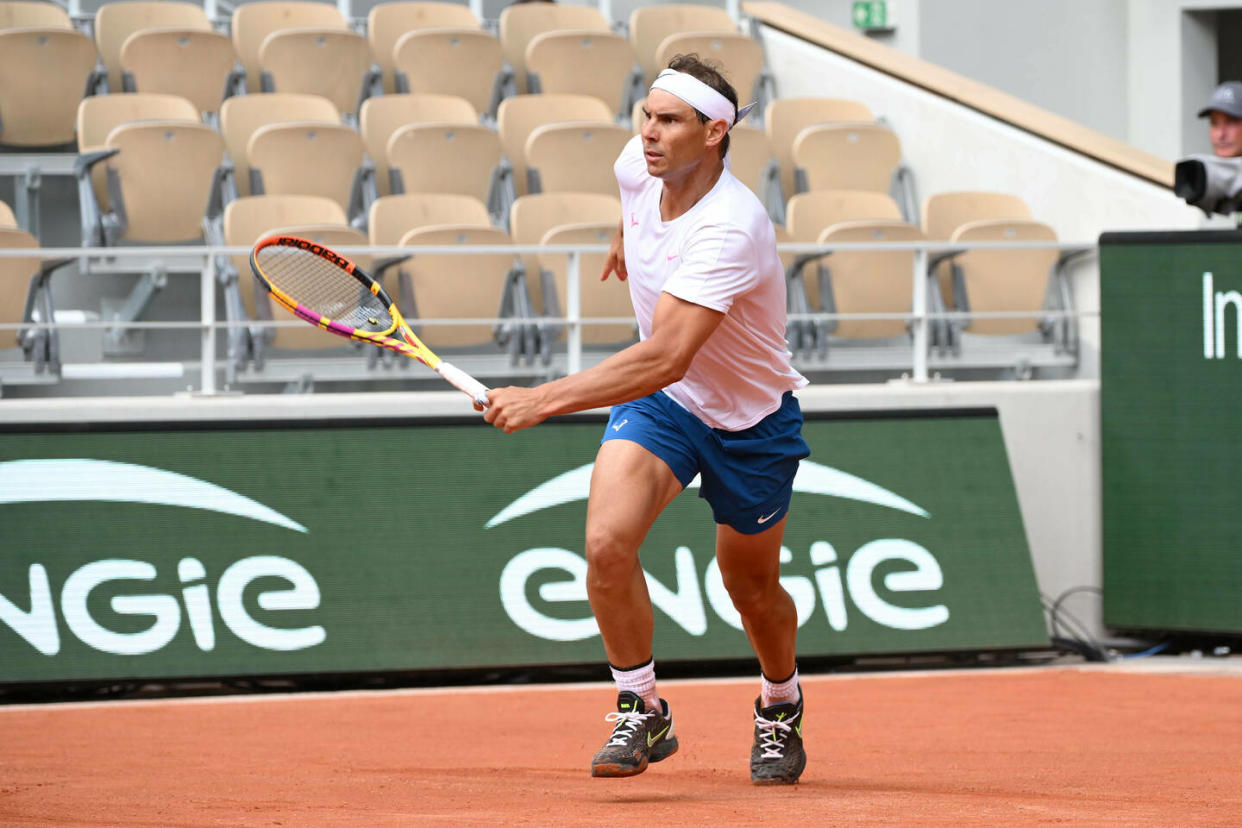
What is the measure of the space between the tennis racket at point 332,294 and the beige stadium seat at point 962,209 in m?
5.88

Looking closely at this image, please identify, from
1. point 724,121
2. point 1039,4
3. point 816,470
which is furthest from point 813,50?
point 724,121

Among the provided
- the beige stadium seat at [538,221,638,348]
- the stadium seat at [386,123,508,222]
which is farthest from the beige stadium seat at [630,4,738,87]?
the beige stadium seat at [538,221,638,348]

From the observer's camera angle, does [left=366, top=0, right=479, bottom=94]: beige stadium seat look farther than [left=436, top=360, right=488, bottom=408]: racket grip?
Yes

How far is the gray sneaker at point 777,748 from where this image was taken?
4762 millimetres

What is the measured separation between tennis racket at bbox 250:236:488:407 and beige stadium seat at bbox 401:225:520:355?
A: 11.2ft

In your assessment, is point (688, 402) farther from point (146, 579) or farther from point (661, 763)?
point (146, 579)

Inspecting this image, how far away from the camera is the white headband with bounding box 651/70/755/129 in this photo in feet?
14.4

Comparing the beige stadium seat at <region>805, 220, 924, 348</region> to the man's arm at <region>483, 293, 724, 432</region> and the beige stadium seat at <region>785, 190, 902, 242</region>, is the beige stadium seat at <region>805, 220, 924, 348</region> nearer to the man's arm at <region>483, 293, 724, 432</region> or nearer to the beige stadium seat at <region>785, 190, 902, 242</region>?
the beige stadium seat at <region>785, 190, 902, 242</region>

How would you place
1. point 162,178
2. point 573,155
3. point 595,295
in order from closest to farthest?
point 595,295, point 162,178, point 573,155

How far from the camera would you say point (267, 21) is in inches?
471

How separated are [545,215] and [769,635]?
5.29 m

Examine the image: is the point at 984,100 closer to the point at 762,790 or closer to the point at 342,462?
the point at 342,462

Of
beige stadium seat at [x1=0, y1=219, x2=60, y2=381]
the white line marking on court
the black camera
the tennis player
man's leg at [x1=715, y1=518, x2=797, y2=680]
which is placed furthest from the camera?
beige stadium seat at [x1=0, y1=219, x2=60, y2=381]

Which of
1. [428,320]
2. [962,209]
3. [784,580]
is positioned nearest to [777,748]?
[784,580]
